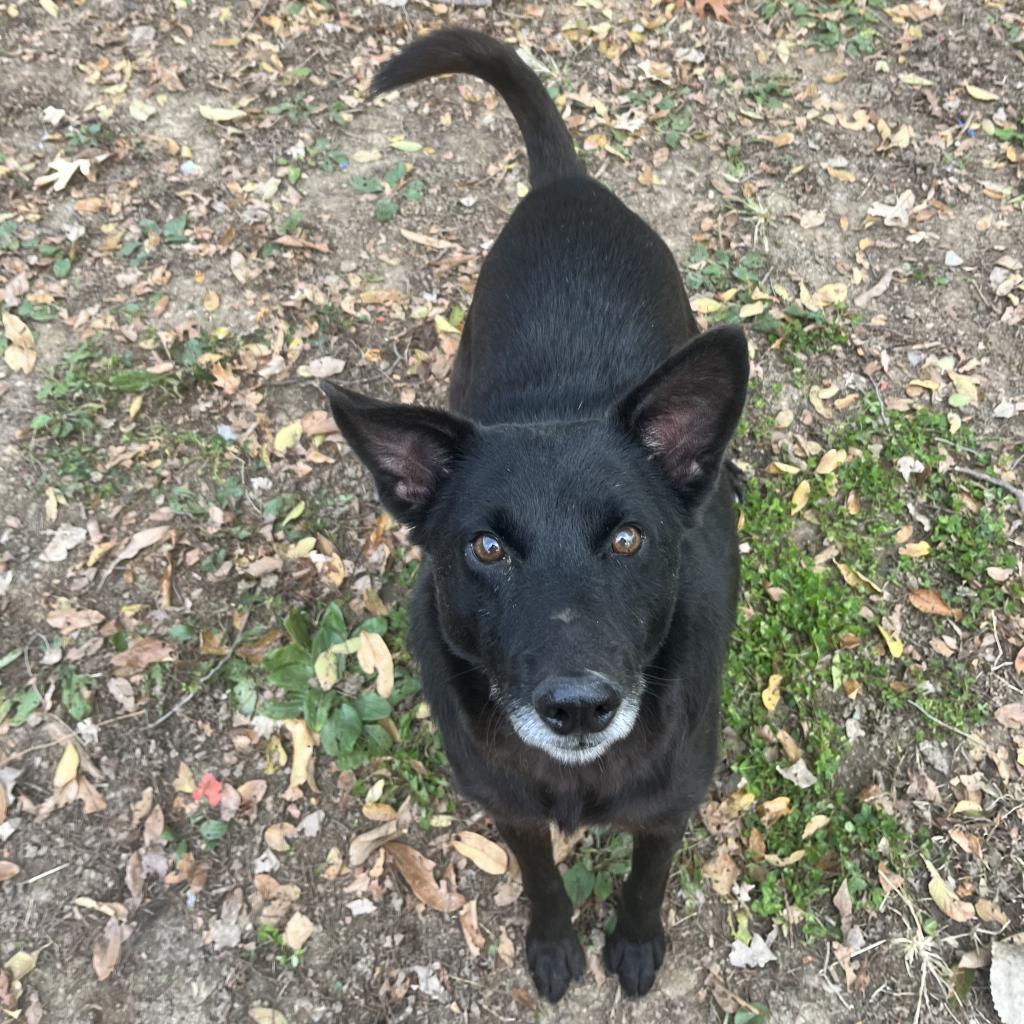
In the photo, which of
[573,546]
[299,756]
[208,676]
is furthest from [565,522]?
[208,676]

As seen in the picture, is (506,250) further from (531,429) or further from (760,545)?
(760,545)

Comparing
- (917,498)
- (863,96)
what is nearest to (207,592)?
(917,498)

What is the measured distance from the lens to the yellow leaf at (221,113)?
20.3 feet

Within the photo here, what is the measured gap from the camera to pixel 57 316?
5.33 m

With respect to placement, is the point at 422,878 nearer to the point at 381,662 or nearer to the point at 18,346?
the point at 381,662

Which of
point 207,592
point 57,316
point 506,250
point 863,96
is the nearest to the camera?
point 506,250

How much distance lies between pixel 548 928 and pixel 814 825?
128 centimetres

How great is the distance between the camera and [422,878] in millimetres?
3723

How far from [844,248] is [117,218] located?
4936 millimetres

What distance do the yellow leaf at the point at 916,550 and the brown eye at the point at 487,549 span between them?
2.98m

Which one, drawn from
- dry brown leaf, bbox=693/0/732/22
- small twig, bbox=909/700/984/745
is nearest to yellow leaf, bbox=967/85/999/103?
dry brown leaf, bbox=693/0/732/22

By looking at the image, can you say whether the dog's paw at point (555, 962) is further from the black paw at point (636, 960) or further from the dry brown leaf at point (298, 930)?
the dry brown leaf at point (298, 930)

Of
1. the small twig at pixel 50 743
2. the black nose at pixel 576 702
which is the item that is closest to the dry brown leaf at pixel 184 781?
the small twig at pixel 50 743

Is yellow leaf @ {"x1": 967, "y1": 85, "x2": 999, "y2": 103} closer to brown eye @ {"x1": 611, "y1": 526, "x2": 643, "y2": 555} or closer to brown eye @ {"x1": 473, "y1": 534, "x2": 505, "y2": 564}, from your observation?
brown eye @ {"x1": 611, "y1": 526, "x2": 643, "y2": 555}
